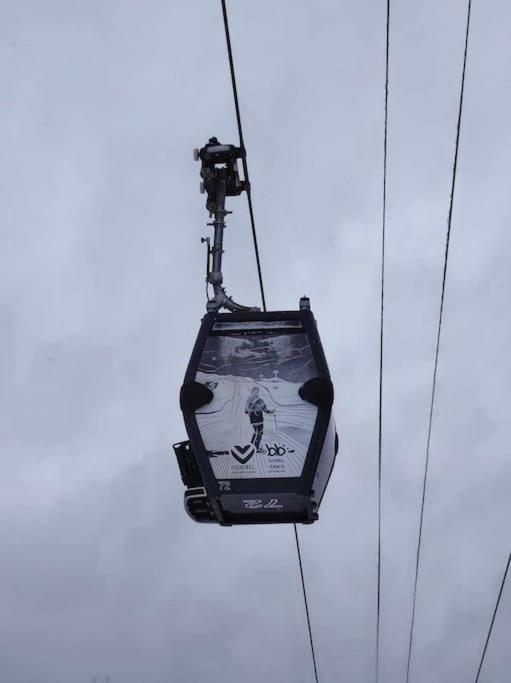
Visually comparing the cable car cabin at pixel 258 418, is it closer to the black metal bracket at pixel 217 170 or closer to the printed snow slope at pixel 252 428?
the printed snow slope at pixel 252 428

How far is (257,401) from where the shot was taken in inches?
698

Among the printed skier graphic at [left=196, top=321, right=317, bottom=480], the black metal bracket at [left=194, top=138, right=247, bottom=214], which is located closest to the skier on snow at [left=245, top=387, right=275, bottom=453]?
the printed skier graphic at [left=196, top=321, right=317, bottom=480]

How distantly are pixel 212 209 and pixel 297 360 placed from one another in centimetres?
308

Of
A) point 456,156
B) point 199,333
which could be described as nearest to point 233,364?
point 199,333

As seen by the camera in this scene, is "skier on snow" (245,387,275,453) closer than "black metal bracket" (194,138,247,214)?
Yes

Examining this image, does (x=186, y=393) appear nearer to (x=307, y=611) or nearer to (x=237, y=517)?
(x=237, y=517)

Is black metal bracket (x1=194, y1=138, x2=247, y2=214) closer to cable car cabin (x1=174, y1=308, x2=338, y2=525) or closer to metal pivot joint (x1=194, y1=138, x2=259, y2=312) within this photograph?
metal pivot joint (x1=194, y1=138, x2=259, y2=312)

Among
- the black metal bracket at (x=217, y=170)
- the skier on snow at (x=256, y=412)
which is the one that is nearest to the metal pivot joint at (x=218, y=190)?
the black metal bracket at (x=217, y=170)

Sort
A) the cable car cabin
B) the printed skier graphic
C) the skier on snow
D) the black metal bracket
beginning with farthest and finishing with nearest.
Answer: the black metal bracket
the skier on snow
the printed skier graphic
the cable car cabin

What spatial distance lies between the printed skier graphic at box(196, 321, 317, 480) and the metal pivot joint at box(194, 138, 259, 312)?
945 millimetres

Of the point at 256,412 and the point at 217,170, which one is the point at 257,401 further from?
the point at 217,170

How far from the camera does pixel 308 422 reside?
17438 millimetres

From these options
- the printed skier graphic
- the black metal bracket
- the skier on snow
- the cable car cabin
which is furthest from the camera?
the black metal bracket

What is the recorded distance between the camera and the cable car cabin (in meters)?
17.1
